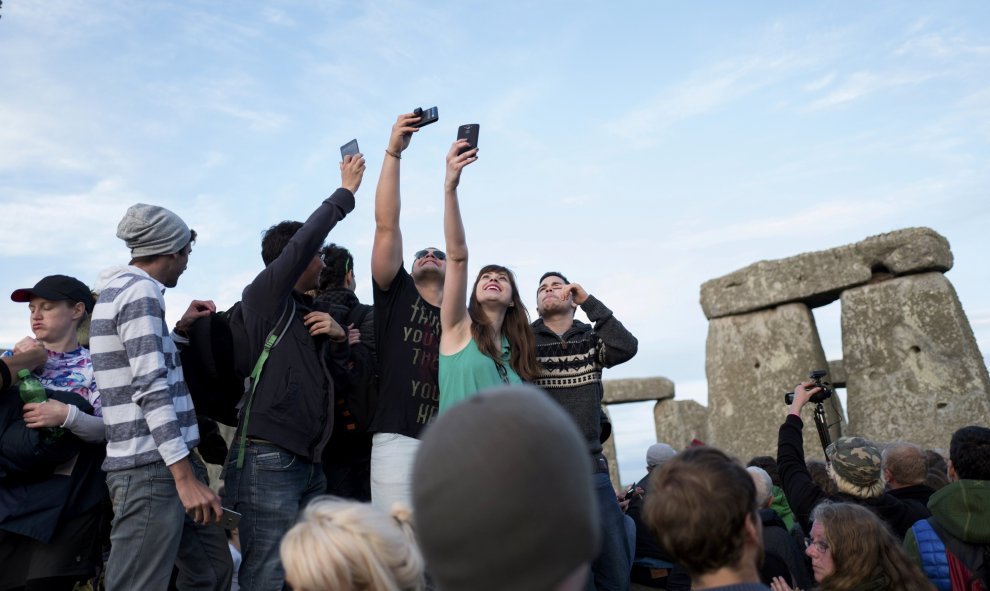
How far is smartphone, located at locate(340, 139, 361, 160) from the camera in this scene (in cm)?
350

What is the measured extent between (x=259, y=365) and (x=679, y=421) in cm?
1308

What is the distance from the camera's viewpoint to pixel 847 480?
12.0 feet

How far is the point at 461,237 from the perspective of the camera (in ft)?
10.5

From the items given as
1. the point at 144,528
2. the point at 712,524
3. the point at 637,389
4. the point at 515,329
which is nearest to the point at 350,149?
the point at 515,329

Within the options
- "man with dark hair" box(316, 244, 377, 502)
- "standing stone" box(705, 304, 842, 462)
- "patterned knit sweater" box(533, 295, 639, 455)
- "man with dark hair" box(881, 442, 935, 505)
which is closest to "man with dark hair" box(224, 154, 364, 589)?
"man with dark hair" box(316, 244, 377, 502)

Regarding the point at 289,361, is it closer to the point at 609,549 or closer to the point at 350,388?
the point at 350,388

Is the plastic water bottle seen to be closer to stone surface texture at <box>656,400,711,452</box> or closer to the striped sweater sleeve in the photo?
the striped sweater sleeve

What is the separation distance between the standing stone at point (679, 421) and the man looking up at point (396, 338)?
12438mm

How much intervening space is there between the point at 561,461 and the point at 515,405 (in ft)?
0.32

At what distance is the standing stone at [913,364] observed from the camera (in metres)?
9.71

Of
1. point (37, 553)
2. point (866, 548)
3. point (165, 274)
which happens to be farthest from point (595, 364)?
point (37, 553)

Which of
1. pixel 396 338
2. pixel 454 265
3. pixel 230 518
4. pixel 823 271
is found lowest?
pixel 230 518

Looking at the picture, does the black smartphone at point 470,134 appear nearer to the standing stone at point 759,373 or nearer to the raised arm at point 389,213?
the raised arm at point 389,213

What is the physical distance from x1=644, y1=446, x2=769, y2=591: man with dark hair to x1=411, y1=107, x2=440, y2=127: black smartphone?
1.94m
